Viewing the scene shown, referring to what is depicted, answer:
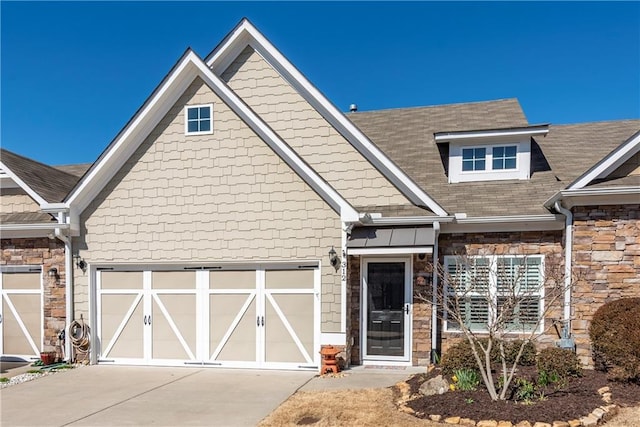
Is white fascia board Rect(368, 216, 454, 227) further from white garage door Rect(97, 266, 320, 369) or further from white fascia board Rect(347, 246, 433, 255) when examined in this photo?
white garage door Rect(97, 266, 320, 369)

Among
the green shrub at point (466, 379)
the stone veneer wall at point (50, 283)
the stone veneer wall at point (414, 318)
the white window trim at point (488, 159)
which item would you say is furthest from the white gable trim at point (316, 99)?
the stone veneer wall at point (50, 283)

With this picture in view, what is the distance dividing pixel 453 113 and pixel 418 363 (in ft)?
27.8

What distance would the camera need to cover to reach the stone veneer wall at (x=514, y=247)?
942 centimetres

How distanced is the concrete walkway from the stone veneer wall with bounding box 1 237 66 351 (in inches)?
55.5

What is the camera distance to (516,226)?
9.61 meters

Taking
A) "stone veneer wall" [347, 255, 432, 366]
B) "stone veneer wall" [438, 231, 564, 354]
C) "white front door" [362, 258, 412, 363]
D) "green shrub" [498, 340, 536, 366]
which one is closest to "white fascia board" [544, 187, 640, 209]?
"stone veneer wall" [438, 231, 564, 354]

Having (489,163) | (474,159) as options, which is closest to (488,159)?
(489,163)

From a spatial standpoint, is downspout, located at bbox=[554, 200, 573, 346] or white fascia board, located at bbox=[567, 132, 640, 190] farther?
downspout, located at bbox=[554, 200, 573, 346]

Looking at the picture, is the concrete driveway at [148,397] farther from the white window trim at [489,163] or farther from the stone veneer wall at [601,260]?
the white window trim at [489,163]

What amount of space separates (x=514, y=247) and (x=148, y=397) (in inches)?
314

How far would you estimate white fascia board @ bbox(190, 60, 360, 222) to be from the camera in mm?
9406

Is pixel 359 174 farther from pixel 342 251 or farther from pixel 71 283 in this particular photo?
pixel 71 283

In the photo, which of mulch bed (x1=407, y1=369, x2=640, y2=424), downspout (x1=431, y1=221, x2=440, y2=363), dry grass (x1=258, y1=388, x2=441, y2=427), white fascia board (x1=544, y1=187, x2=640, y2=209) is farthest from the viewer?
downspout (x1=431, y1=221, x2=440, y2=363)

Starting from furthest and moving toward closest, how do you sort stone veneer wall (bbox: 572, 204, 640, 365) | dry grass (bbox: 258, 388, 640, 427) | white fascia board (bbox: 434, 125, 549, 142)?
1. white fascia board (bbox: 434, 125, 549, 142)
2. stone veneer wall (bbox: 572, 204, 640, 365)
3. dry grass (bbox: 258, 388, 640, 427)
